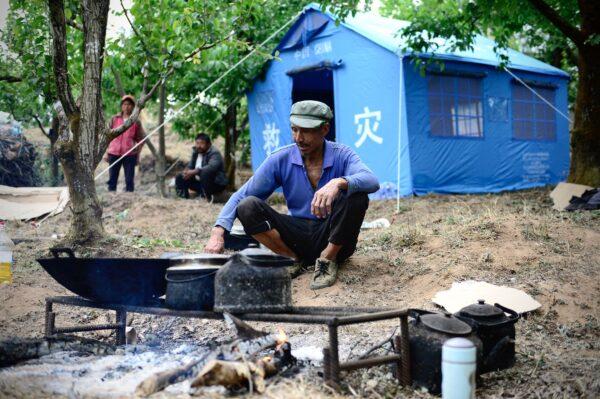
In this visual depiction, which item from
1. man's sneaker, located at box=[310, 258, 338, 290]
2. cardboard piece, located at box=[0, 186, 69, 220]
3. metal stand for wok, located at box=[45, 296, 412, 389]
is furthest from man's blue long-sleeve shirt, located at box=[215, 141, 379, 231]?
cardboard piece, located at box=[0, 186, 69, 220]

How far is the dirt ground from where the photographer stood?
117 inches

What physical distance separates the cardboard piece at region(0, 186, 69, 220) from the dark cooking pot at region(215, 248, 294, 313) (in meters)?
7.24

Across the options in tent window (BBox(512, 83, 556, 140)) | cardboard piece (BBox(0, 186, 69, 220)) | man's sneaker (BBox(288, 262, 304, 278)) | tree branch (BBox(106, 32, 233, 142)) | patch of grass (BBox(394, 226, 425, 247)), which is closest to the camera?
man's sneaker (BBox(288, 262, 304, 278))

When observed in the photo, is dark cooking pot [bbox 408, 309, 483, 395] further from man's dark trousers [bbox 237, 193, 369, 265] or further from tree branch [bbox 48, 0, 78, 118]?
tree branch [bbox 48, 0, 78, 118]

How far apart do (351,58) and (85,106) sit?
582 centimetres

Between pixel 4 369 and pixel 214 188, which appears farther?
pixel 214 188

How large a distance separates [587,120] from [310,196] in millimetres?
5608

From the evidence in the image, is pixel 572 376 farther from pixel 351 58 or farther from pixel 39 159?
pixel 39 159

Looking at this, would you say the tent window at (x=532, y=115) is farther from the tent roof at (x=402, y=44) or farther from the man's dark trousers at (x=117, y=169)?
the man's dark trousers at (x=117, y=169)

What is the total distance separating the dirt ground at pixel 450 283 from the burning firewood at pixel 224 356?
0.18 metres

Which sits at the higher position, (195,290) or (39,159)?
(39,159)

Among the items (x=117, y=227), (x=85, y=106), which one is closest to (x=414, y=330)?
(x=85, y=106)

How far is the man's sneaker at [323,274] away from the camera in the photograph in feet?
15.4

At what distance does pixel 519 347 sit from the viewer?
3.50 metres
